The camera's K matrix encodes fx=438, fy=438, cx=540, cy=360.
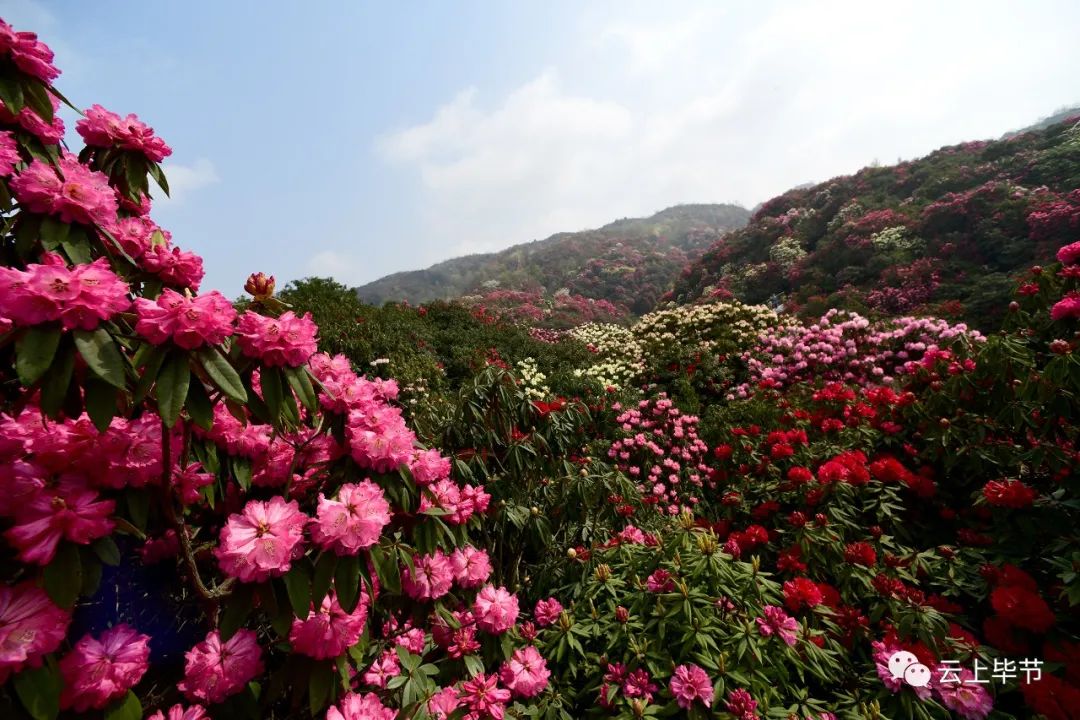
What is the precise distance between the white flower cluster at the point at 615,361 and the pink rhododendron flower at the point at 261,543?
230 inches

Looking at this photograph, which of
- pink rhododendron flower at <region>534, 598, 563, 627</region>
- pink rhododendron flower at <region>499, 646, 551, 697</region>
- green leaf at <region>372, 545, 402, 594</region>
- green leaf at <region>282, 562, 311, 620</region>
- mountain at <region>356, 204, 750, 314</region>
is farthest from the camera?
mountain at <region>356, 204, 750, 314</region>

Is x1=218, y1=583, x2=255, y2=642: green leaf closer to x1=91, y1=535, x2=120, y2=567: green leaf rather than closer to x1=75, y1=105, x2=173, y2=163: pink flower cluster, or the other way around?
x1=91, y1=535, x2=120, y2=567: green leaf

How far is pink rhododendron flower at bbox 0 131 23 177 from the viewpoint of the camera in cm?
117

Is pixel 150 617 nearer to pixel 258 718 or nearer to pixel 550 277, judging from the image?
pixel 258 718

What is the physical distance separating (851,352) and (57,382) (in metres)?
7.51

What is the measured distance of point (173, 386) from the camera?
99cm

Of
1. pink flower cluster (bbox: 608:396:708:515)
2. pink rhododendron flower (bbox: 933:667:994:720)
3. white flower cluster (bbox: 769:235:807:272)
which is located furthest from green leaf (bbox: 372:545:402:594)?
white flower cluster (bbox: 769:235:807:272)

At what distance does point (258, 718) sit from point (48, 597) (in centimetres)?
70

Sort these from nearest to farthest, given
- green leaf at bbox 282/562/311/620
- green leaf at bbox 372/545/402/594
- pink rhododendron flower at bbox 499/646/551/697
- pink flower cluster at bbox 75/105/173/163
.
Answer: green leaf at bbox 282/562/311/620 → green leaf at bbox 372/545/402/594 → pink flower cluster at bbox 75/105/173/163 → pink rhododendron flower at bbox 499/646/551/697

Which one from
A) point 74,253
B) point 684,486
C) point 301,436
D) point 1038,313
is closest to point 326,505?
point 301,436

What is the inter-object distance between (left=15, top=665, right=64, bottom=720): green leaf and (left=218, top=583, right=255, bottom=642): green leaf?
0.28 m

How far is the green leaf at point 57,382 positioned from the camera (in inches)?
34.4

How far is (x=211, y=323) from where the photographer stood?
1044 millimetres

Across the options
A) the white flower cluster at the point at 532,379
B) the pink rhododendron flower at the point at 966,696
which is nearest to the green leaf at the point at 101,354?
the pink rhododendron flower at the point at 966,696
